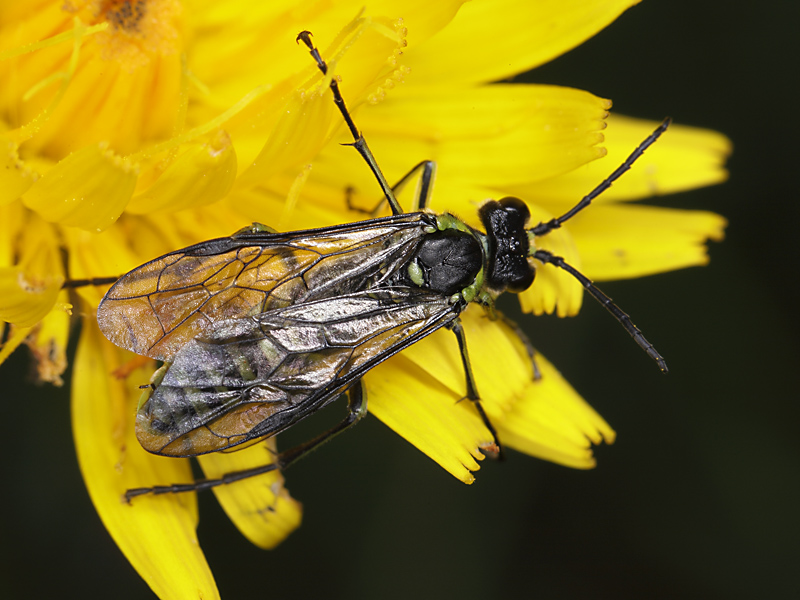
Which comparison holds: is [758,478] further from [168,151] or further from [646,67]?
[168,151]

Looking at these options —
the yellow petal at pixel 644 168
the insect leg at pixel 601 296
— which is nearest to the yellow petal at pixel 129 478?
the insect leg at pixel 601 296

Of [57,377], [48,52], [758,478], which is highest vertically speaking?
[48,52]

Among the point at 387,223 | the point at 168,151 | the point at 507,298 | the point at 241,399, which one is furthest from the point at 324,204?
the point at 507,298

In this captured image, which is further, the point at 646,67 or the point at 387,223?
the point at 646,67

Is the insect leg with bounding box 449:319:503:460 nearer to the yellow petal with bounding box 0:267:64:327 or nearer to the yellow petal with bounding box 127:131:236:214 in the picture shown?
the yellow petal with bounding box 127:131:236:214

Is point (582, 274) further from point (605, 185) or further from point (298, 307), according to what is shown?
point (298, 307)

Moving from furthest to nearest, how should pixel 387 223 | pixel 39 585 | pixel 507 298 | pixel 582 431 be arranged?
pixel 507 298 < pixel 39 585 < pixel 582 431 < pixel 387 223

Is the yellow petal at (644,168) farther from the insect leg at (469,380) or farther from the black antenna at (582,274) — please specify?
the insect leg at (469,380)
